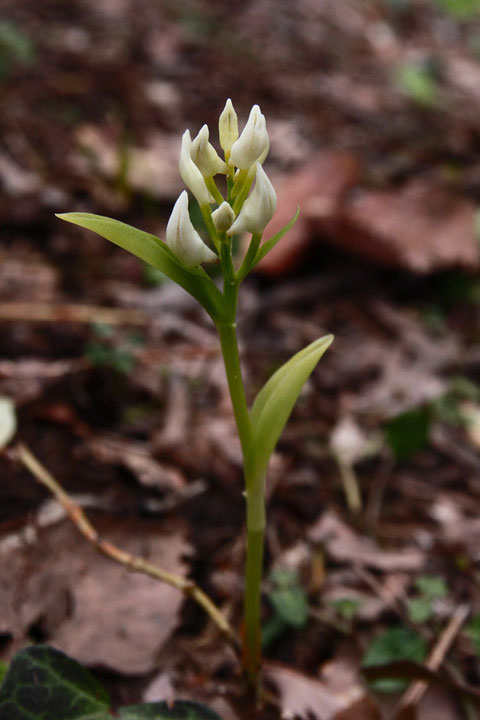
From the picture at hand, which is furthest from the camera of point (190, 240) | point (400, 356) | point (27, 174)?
point (27, 174)

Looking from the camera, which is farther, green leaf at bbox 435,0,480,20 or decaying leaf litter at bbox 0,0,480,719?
green leaf at bbox 435,0,480,20

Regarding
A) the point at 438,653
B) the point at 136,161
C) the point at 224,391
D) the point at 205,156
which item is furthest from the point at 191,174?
the point at 136,161

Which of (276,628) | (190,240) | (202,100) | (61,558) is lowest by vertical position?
(276,628)

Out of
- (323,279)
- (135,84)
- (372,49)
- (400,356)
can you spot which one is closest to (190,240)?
(400,356)

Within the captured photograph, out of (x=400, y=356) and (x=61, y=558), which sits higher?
(x=400, y=356)

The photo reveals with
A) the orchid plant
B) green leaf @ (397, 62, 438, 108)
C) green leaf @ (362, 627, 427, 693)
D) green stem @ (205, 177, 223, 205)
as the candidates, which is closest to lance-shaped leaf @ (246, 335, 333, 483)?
the orchid plant

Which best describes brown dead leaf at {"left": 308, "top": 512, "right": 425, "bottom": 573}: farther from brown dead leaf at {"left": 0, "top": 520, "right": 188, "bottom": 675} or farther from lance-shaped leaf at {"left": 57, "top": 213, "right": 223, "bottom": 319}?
lance-shaped leaf at {"left": 57, "top": 213, "right": 223, "bottom": 319}

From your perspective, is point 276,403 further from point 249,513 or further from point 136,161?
point 136,161

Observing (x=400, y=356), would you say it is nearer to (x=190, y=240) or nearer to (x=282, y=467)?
(x=282, y=467)
